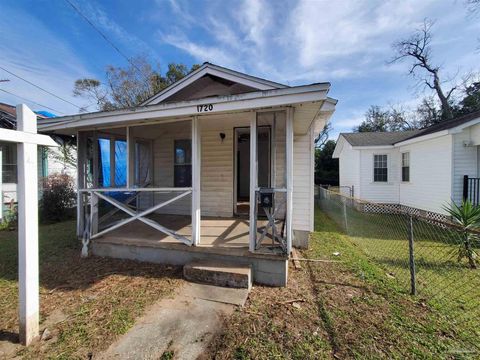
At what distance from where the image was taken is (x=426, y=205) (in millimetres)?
9242

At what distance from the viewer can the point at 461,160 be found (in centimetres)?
768

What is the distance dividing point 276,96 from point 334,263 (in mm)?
3269

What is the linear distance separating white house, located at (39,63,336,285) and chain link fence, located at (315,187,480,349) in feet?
5.77

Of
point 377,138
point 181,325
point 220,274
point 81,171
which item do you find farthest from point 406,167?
point 81,171

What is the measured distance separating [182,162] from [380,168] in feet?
32.5

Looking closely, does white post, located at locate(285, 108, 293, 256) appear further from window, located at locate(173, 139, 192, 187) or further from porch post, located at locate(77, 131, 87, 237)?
porch post, located at locate(77, 131, 87, 237)

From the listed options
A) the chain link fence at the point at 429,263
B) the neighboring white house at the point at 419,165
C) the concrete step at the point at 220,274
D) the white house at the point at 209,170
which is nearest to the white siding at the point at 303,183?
the white house at the point at 209,170

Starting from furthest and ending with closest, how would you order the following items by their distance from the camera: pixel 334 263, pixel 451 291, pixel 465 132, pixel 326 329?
pixel 465 132 < pixel 334 263 < pixel 451 291 < pixel 326 329

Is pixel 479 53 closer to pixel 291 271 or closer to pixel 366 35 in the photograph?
pixel 366 35

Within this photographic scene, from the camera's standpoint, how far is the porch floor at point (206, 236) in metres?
3.98

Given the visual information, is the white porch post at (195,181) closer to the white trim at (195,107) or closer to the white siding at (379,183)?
the white trim at (195,107)

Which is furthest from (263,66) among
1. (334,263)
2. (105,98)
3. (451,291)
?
(105,98)

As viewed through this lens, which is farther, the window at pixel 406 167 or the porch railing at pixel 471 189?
the window at pixel 406 167

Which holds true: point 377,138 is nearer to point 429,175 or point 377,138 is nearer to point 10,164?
point 429,175
